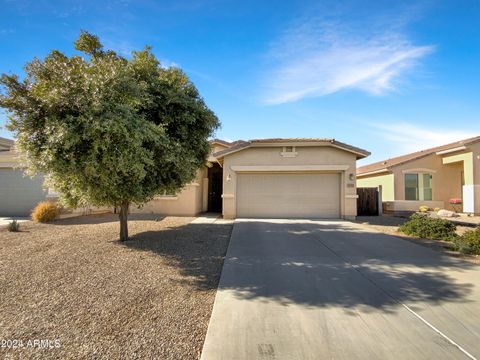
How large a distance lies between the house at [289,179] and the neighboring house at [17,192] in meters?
7.24

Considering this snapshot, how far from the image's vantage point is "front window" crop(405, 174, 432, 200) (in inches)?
689

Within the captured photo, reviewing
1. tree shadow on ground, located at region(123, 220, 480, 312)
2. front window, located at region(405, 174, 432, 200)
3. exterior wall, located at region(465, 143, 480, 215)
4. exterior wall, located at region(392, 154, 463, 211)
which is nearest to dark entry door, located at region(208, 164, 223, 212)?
tree shadow on ground, located at region(123, 220, 480, 312)

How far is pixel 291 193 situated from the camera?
45.5 ft

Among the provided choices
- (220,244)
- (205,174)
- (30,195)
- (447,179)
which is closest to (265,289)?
(220,244)

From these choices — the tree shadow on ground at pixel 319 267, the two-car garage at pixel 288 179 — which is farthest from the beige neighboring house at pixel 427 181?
the tree shadow on ground at pixel 319 267

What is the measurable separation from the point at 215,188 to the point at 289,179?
6322 millimetres

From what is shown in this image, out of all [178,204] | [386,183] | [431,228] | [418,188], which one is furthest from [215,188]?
[418,188]

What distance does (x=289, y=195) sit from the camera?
13.9 metres

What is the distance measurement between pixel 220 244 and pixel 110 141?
13.3 feet

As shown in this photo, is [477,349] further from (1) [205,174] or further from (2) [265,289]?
(1) [205,174]

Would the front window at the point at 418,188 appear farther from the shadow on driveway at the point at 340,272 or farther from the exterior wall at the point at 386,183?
the shadow on driveway at the point at 340,272

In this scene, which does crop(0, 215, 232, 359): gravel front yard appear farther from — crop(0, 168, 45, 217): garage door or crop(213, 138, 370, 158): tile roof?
crop(0, 168, 45, 217): garage door

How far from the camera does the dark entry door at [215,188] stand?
18.1 metres

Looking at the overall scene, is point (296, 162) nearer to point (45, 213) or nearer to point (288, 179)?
point (288, 179)
